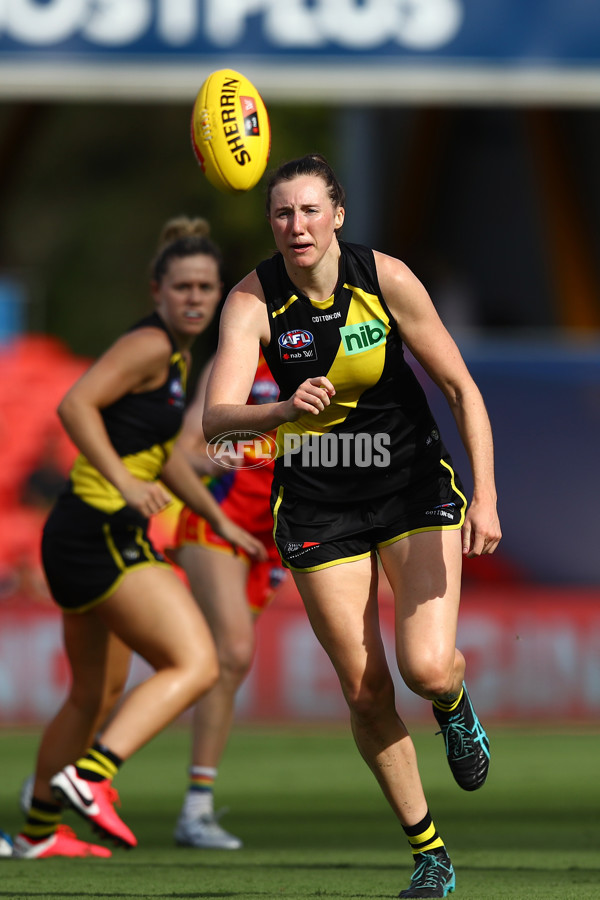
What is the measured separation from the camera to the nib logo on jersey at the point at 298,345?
178 inches

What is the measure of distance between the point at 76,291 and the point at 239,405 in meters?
25.6

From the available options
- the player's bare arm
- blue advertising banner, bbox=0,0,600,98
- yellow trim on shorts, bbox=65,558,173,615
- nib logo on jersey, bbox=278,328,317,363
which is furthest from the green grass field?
blue advertising banner, bbox=0,0,600,98

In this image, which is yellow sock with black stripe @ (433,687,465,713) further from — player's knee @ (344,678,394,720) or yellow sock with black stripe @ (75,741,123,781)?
yellow sock with black stripe @ (75,741,123,781)

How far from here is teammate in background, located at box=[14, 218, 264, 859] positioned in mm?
5484

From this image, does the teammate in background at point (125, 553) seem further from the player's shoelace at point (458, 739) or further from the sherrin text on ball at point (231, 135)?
the player's shoelace at point (458, 739)

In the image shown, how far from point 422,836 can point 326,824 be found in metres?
2.16

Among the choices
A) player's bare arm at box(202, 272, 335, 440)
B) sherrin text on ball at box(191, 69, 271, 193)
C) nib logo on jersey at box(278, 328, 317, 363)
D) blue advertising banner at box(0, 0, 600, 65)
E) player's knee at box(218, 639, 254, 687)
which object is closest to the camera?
player's bare arm at box(202, 272, 335, 440)

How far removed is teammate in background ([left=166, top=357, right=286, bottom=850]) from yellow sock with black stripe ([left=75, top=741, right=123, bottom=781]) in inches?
36.5

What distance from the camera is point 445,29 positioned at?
35.3 feet

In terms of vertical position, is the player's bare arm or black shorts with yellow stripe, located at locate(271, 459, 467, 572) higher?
the player's bare arm

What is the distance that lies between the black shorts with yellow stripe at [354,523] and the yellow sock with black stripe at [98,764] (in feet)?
3.77

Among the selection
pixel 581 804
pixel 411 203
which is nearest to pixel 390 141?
pixel 411 203

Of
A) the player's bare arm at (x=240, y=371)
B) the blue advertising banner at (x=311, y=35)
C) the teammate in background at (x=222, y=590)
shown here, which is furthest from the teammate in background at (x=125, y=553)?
the blue advertising banner at (x=311, y=35)

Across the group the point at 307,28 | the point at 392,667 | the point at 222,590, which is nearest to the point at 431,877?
the point at 222,590
